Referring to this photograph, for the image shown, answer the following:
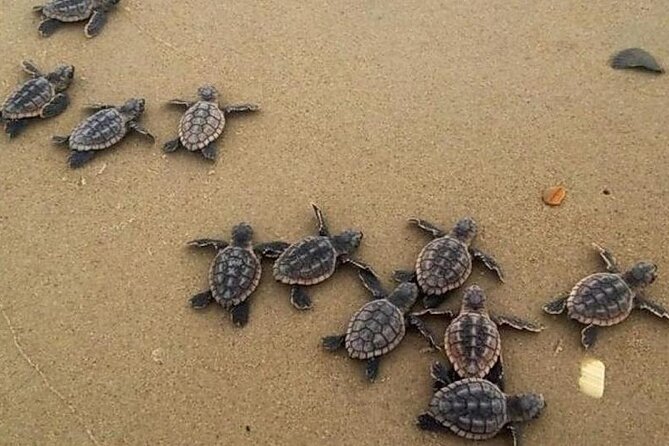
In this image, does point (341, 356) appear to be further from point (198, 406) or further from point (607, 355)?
point (607, 355)

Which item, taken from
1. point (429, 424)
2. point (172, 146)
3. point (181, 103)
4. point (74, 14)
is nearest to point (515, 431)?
point (429, 424)

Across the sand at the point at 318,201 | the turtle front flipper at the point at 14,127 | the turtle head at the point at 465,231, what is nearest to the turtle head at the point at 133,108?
the sand at the point at 318,201

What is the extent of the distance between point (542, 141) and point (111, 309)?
2.57 meters

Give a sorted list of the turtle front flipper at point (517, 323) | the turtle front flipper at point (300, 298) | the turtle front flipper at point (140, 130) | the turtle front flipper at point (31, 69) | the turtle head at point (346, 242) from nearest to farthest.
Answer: the turtle front flipper at point (517, 323) → the turtle front flipper at point (300, 298) → the turtle head at point (346, 242) → the turtle front flipper at point (140, 130) → the turtle front flipper at point (31, 69)

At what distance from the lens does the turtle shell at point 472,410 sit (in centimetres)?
287

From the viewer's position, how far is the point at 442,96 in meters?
4.28

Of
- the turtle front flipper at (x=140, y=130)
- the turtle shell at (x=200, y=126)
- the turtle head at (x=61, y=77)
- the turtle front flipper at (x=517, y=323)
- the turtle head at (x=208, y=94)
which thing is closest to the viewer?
the turtle front flipper at (x=517, y=323)

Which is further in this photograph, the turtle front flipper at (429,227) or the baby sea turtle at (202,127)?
the baby sea turtle at (202,127)

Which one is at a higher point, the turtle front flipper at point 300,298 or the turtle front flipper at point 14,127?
the turtle front flipper at point 300,298

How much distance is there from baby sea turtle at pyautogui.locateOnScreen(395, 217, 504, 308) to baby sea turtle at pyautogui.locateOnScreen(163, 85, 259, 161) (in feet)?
4.65

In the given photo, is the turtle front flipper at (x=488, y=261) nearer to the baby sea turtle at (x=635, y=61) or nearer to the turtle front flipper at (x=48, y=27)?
the baby sea turtle at (x=635, y=61)

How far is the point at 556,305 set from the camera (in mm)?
3332

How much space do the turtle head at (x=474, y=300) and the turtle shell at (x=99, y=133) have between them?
2.26 meters

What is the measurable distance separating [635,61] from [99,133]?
3311mm
